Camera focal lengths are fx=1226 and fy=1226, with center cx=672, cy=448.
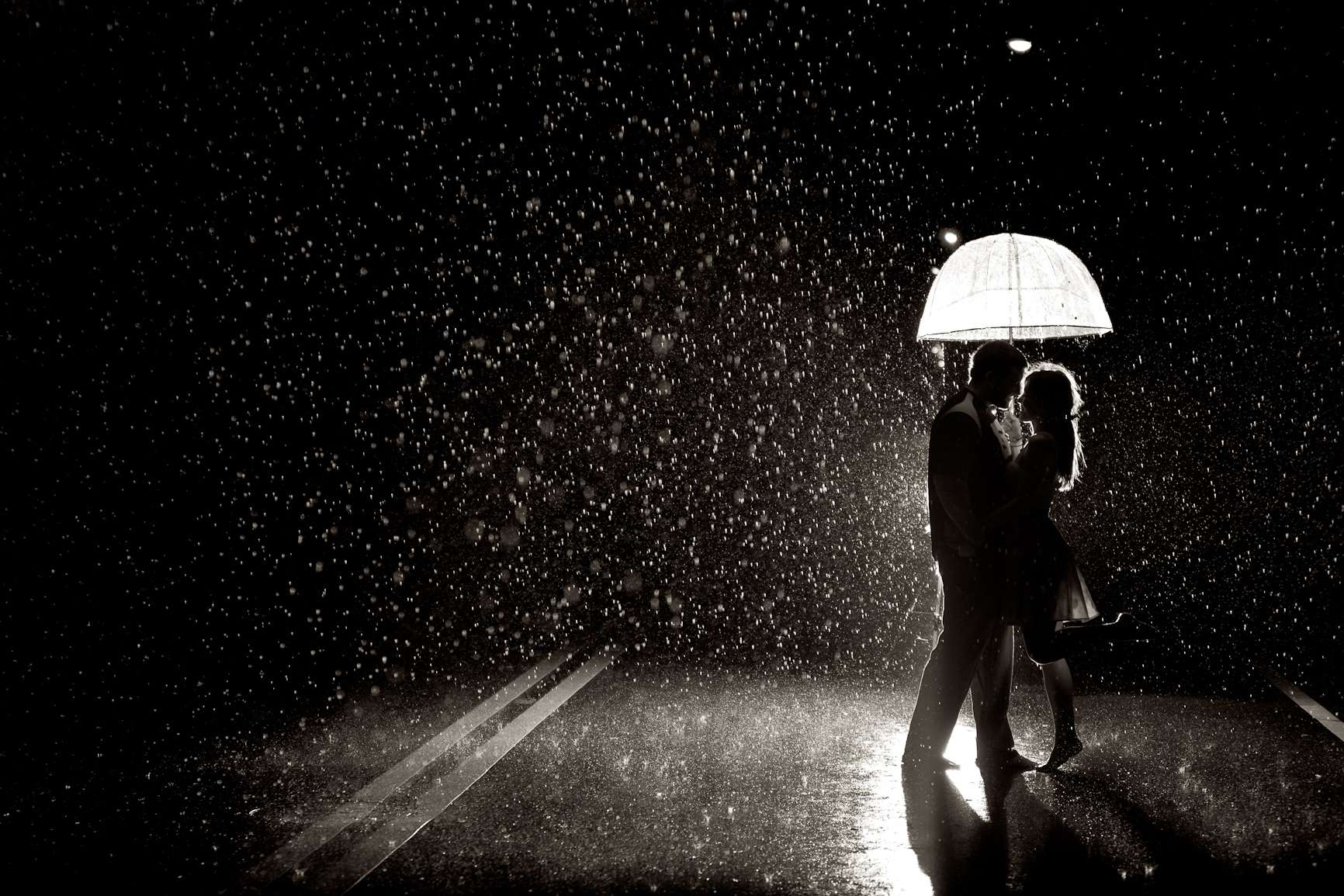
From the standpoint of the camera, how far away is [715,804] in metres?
4.84

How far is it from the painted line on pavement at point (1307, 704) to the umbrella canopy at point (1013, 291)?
2.38 m

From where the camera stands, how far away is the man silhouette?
16.7ft

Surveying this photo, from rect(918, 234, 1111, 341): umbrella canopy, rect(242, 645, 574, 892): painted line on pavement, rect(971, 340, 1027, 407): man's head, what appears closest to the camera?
rect(242, 645, 574, 892): painted line on pavement

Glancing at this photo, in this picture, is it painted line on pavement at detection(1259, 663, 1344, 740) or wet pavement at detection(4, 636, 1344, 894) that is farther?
painted line on pavement at detection(1259, 663, 1344, 740)

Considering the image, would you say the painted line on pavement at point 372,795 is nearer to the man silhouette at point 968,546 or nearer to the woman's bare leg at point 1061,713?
the man silhouette at point 968,546

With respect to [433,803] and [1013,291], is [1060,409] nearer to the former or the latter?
[1013,291]

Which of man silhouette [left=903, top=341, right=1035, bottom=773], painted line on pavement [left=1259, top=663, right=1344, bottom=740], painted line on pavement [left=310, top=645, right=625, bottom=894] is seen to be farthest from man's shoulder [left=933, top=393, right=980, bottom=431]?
painted line on pavement [left=1259, top=663, right=1344, bottom=740]

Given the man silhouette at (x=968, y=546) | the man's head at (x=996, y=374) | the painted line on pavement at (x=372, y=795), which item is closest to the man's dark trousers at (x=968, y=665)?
the man silhouette at (x=968, y=546)

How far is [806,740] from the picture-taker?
6090 millimetres

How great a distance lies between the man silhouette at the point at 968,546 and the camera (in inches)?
200

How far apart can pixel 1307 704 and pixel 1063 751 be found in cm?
258

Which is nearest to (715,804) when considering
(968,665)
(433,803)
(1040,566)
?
(433,803)

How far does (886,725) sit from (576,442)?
9093 mm

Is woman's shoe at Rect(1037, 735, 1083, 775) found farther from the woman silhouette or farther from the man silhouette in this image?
the man silhouette
